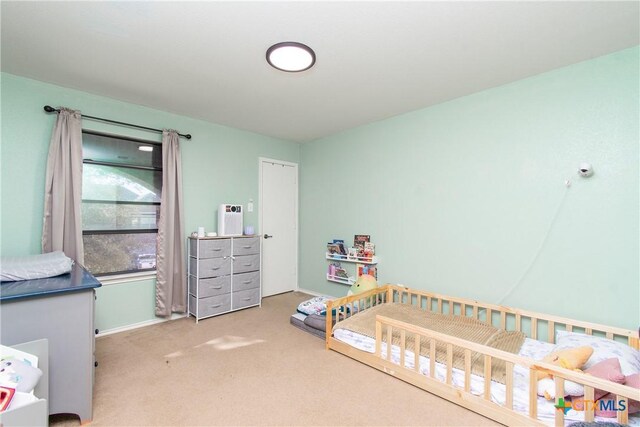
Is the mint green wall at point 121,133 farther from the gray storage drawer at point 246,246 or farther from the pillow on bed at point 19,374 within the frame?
the pillow on bed at point 19,374

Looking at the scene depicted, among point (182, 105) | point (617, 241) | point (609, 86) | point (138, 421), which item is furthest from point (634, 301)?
point (182, 105)

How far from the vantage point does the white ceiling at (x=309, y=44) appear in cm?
170

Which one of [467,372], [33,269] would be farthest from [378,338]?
[33,269]

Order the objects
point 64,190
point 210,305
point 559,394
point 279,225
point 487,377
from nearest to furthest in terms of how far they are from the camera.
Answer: point 559,394 < point 487,377 < point 64,190 < point 210,305 < point 279,225

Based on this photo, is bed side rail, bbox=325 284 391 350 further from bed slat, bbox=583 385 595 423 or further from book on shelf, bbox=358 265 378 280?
bed slat, bbox=583 385 595 423

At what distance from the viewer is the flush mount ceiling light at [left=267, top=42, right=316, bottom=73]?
6.60 feet

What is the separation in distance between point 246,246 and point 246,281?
0.46 meters

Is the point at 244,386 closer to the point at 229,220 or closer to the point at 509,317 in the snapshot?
the point at 229,220

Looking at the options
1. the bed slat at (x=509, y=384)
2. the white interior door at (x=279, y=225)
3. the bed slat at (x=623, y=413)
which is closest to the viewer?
the bed slat at (x=623, y=413)

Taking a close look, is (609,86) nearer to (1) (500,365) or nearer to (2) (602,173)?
(2) (602,173)

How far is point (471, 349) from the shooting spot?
1.81 meters

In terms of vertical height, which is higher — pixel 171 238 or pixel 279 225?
pixel 279 225

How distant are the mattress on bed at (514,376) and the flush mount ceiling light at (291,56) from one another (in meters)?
2.30

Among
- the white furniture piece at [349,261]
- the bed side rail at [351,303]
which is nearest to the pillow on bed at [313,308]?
the bed side rail at [351,303]
